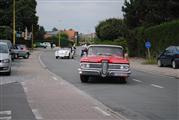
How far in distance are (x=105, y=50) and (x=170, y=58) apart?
46.4 feet

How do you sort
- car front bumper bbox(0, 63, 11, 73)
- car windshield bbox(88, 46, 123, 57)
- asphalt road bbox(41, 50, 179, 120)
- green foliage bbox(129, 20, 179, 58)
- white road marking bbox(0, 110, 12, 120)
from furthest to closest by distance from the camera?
green foliage bbox(129, 20, 179, 58)
car front bumper bbox(0, 63, 11, 73)
car windshield bbox(88, 46, 123, 57)
asphalt road bbox(41, 50, 179, 120)
white road marking bbox(0, 110, 12, 120)

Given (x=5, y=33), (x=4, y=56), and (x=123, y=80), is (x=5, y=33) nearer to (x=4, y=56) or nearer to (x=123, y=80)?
(x=4, y=56)

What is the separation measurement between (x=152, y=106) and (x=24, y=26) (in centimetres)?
8760

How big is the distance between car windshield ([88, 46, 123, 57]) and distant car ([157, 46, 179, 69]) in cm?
1263

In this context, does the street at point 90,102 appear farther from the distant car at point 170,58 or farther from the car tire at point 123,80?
the distant car at point 170,58

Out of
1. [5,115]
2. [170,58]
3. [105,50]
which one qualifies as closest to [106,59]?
[105,50]

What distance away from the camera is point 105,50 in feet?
75.3

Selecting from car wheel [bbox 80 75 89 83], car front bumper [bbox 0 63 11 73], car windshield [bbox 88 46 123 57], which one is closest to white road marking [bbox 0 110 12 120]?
car wheel [bbox 80 75 89 83]

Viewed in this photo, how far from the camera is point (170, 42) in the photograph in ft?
142

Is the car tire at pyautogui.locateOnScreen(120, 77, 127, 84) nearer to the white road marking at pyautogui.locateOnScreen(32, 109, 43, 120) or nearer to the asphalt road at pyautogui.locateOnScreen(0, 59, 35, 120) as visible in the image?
the asphalt road at pyautogui.locateOnScreen(0, 59, 35, 120)

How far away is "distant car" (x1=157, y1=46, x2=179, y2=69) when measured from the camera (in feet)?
115

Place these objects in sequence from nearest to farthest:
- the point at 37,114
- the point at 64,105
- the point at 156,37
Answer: the point at 37,114 → the point at 64,105 → the point at 156,37

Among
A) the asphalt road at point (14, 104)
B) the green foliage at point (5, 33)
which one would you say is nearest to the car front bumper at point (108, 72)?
the asphalt road at point (14, 104)

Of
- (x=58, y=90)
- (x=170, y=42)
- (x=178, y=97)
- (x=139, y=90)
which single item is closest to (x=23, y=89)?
(x=58, y=90)
